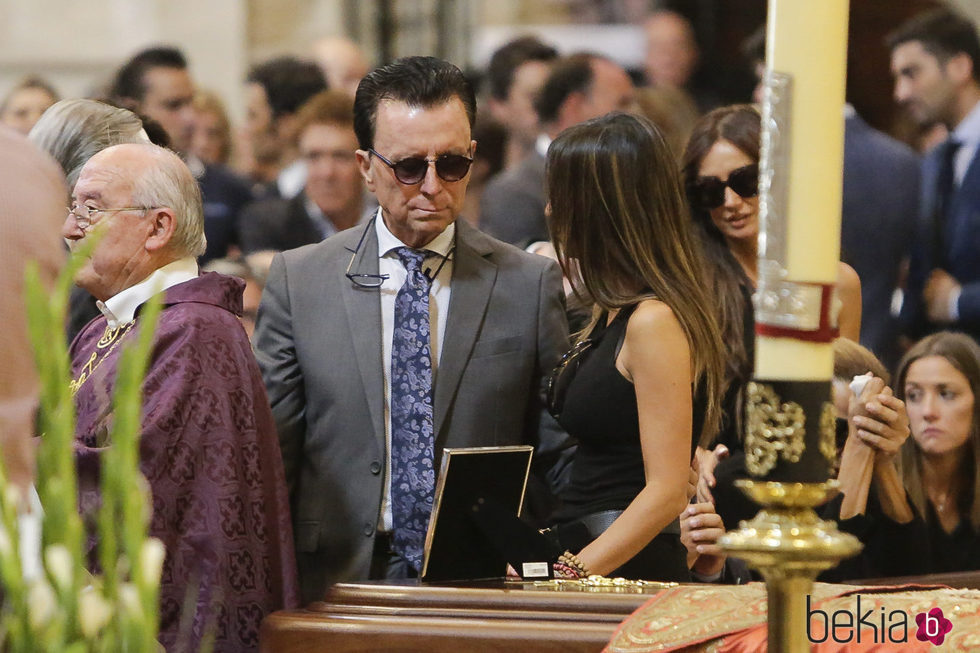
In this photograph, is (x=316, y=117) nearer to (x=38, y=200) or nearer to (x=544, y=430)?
(x=544, y=430)

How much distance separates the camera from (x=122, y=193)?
11.8 feet

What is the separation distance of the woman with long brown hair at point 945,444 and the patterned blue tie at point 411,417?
148 centimetres

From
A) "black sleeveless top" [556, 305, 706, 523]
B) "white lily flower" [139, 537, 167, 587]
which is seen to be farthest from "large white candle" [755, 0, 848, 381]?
"black sleeveless top" [556, 305, 706, 523]

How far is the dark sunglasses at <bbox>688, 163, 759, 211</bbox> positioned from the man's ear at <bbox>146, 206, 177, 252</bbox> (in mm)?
1479

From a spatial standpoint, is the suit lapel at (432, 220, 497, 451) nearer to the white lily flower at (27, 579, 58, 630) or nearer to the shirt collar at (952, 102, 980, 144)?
the white lily flower at (27, 579, 58, 630)

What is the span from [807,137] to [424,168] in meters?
2.09

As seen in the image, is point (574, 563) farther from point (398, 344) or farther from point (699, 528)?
point (398, 344)

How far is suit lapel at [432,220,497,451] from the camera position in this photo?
3.67 m

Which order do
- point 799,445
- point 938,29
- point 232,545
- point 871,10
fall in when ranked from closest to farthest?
point 799,445, point 232,545, point 938,29, point 871,10

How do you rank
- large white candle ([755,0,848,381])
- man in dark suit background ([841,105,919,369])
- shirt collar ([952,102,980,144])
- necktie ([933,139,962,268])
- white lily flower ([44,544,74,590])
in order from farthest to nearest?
shirt collar ([952,102,980,144]) → necktie ([933,139,962,268]) → man in dark suit background ([841,105,919,369]) → large white candle ([755,0,848,381]) → white lily flower ([44,544,74,590])

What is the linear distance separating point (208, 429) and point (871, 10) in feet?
28.0

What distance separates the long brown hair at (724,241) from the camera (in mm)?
4219

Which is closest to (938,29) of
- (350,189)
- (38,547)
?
(350,189)

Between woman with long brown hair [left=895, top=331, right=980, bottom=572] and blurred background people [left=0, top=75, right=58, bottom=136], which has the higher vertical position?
blurred background people [left=0, top=75, right=58, bottom=136]
